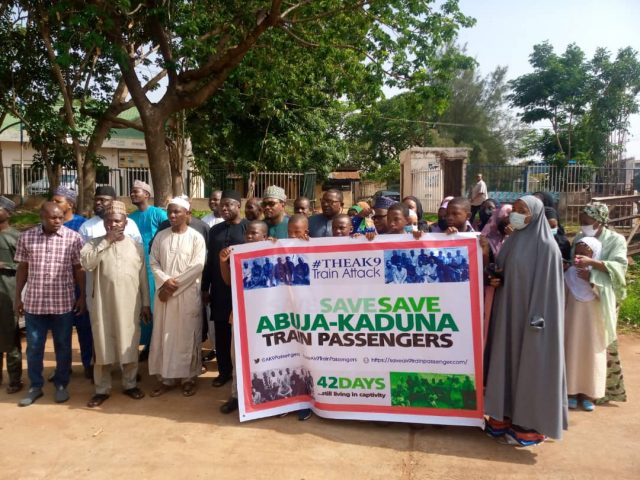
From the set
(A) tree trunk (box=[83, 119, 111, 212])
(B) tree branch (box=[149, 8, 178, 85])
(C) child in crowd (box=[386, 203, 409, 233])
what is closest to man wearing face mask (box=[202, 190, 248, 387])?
(C) child in crowd (box=[386, 203, 409, 233])

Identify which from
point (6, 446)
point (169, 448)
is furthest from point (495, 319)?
point (6, 446)

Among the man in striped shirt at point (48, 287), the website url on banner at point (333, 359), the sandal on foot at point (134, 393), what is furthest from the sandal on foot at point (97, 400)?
the website url on banner at point (333, 359)

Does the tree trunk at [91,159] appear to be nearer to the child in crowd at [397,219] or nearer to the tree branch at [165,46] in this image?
the tree branch at [165,46]

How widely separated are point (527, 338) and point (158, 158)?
7.30m

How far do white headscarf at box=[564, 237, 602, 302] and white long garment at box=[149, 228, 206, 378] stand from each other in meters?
3.32

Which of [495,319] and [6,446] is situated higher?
[495,319]

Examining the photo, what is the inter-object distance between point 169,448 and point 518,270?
2.85m

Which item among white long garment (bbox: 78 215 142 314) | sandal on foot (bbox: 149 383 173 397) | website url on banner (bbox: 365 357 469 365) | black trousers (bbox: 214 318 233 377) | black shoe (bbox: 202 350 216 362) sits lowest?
black shoe (bbox: 202 350 216 362)

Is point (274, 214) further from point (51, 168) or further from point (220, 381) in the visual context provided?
point (51, 168)

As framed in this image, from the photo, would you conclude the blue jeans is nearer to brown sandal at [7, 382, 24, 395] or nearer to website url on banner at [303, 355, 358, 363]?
brown sandal at [7, 382, 24, 395]

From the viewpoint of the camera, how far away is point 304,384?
14.1ft

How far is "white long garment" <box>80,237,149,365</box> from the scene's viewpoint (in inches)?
180

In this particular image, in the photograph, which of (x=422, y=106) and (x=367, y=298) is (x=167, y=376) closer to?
(x=367, y=298)

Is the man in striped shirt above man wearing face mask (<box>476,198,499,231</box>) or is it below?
below
